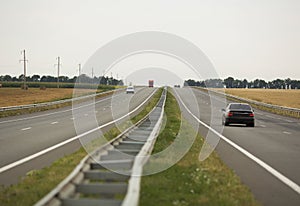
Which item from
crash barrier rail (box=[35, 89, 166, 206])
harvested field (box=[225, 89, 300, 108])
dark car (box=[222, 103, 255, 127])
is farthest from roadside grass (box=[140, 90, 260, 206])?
harvested field (box=[225, 89, 300, 108])

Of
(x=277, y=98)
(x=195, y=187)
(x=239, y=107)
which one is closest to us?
(x=195, y=187)

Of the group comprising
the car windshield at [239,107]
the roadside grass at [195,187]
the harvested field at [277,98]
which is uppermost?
the car windshield at [239,107]

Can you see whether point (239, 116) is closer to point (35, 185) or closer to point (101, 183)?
point (35, 185)

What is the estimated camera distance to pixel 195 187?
372 inches

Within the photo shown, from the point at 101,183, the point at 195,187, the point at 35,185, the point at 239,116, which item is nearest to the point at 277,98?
the point at 239,116

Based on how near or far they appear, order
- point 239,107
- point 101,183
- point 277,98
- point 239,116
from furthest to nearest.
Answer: point 277,98 < point 239,107 < point 239,116 < point 101,183

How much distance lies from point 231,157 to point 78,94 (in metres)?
55.8

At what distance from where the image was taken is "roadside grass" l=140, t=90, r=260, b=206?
8.23 meters

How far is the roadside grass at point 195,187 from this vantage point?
823 centimetres

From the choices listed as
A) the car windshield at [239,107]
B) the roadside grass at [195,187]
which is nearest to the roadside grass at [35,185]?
the roadside grass at [195,187]

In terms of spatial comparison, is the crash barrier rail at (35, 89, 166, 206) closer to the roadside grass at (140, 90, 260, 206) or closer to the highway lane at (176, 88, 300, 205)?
the roadside grass at (140, 90, 260, 206)

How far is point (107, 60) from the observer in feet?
→ 56.4

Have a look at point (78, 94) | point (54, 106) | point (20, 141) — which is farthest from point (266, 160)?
point (78, 94)

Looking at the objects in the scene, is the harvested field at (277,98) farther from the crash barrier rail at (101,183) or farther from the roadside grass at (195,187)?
the crash barrier rail at (101,183)
